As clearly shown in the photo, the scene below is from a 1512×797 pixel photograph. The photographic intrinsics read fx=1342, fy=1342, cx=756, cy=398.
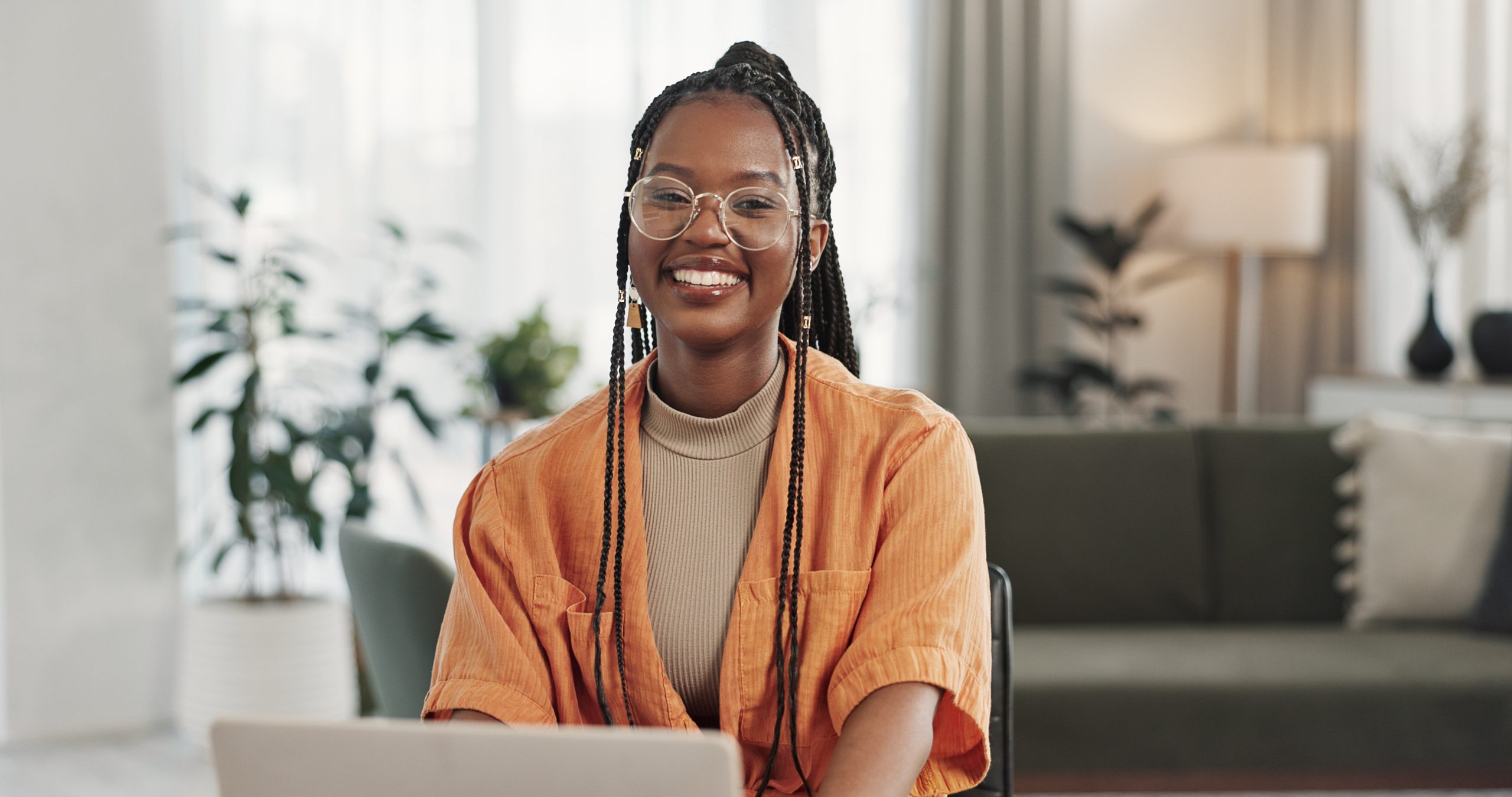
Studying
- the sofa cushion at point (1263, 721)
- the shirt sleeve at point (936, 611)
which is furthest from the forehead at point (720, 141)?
the sofa cushion at point (1263, 721)

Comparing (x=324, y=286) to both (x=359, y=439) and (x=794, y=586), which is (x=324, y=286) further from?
(x=794, y=586)

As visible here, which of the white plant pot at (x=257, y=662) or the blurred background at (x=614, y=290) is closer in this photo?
the blurred background at (x=614, y=290)

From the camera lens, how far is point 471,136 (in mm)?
3605

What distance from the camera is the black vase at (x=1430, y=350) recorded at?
3744mm

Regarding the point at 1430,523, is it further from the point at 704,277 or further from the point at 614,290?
the point at 614,290

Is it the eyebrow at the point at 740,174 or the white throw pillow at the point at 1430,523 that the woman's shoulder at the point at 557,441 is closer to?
the eyebrow at the point at 740,174

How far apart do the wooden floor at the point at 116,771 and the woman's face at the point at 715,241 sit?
1.84m

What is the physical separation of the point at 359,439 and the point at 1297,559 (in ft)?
6.51

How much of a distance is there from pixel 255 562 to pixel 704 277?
2240mm

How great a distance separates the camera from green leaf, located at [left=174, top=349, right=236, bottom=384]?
2.85 meters

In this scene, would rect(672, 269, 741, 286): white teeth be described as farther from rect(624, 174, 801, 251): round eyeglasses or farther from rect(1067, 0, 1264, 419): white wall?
rect(1067, 0, 1264, 419): white wall

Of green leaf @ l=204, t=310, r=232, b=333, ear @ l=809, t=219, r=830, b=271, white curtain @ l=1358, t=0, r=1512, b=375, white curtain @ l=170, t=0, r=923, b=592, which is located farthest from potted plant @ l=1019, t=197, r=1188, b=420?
ear @ l=809, t=219, r=830, b=271

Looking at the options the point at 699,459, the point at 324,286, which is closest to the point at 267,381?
the point at 324,286

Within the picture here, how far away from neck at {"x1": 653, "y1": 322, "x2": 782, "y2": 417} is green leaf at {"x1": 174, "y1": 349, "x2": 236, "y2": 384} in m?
1.94
